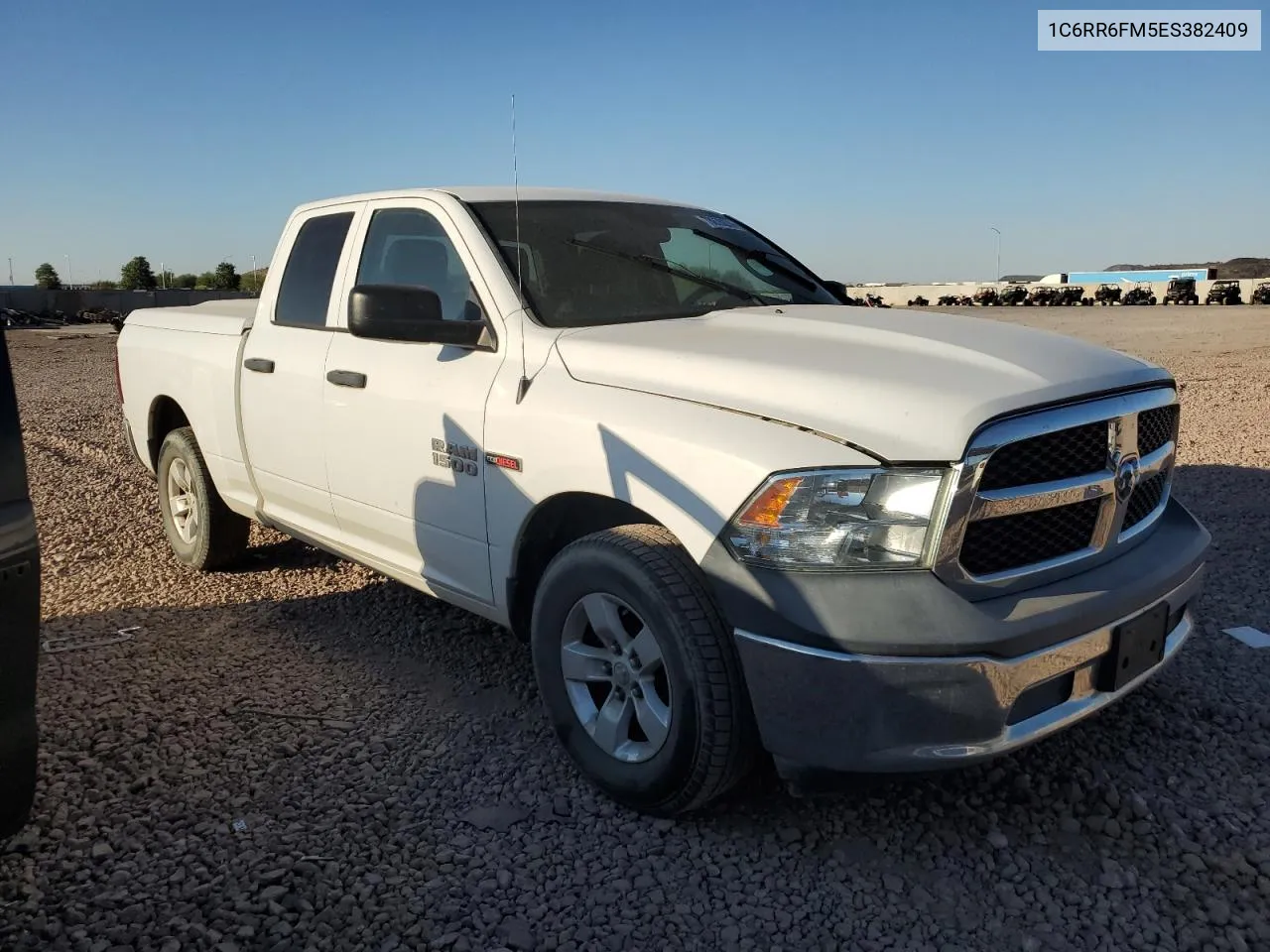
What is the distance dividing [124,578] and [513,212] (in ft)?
10.6

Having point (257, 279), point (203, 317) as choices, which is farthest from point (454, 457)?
point (257, 279)

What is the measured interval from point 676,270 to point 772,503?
1744 millimetres

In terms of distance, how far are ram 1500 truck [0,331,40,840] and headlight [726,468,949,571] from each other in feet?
5.58

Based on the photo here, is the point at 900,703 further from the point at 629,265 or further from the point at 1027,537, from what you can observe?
the point at 629,265

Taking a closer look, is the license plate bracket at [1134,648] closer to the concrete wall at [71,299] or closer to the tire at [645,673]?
the tire at [645,673]

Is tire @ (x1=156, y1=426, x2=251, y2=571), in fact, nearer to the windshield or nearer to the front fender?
the windshield

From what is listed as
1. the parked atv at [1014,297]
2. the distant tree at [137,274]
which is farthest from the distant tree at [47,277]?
the parked atv at [1014,297]

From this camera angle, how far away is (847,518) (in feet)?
8.17

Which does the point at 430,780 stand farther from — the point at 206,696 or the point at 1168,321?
the point at 1168,321

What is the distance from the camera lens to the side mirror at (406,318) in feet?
11.0

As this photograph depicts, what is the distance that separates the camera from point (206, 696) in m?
3.92

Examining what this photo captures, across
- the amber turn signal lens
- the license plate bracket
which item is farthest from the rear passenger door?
the license plate bracket

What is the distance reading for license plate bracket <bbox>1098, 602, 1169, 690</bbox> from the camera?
8.84 feet

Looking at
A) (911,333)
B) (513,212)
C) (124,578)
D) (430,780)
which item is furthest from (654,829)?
(124,578)
